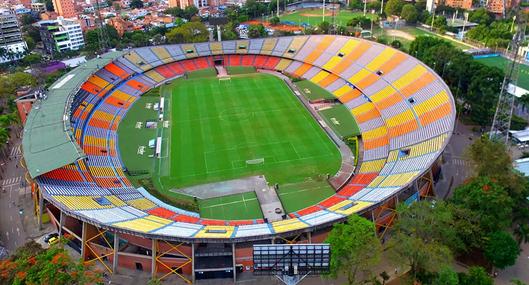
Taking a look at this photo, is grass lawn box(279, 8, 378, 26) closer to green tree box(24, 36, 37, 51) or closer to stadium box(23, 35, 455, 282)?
stadium box(23, 35, 455, 282)

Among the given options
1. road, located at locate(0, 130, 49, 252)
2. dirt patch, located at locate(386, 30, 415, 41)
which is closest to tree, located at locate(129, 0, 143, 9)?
dirt patch, located at locate(386, 30, 415, 41)

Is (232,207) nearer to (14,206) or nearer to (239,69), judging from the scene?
(14,206)

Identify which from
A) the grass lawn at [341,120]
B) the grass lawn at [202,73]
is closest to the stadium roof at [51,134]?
the grass lawn at [202,73]

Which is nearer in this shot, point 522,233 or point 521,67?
point 522,233

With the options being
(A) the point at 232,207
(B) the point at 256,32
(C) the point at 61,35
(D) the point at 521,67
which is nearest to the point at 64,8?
(C) the point at 61,35

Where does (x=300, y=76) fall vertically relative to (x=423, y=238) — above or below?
above

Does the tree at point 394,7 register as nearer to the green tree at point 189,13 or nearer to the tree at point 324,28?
the tree at point 324,28

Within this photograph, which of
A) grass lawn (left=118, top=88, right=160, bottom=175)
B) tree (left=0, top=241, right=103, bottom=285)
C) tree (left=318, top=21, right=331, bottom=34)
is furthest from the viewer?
tree (left=318, top=21, right=331, bottom=34)
